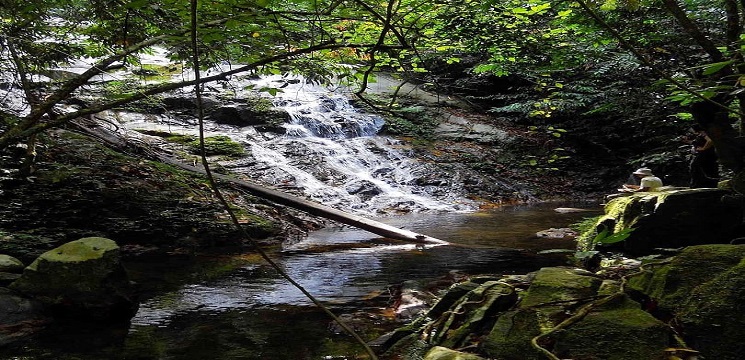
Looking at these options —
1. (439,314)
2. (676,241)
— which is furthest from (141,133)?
(676,241)

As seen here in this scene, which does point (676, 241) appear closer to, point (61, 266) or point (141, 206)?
point (61, 266)

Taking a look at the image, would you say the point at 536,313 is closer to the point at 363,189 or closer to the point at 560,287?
the point at 560,287

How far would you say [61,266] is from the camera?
434 cm

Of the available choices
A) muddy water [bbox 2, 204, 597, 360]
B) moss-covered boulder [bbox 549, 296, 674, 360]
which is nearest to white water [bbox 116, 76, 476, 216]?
muddy water [bbox 2, 204, 597, 360]

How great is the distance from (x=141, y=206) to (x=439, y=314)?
5.57 meters

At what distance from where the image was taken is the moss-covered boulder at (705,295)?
2.37 m

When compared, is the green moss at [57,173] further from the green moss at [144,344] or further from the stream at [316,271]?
the green moss at [144,344]

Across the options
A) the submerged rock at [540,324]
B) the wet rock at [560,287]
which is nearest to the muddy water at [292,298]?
the submerged rock at [540,324]

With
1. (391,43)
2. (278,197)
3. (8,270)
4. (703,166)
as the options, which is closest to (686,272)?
(391,43)

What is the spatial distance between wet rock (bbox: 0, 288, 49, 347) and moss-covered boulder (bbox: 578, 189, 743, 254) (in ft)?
15.5

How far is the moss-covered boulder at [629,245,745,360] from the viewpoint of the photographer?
237cm

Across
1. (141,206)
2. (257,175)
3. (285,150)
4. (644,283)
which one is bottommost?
(644,283)

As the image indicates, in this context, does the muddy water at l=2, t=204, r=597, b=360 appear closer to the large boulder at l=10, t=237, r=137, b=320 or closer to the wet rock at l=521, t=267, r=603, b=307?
the large boulder at l=10, t=237, r=137, b=320

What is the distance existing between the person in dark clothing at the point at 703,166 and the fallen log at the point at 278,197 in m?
3.35
